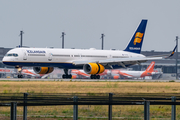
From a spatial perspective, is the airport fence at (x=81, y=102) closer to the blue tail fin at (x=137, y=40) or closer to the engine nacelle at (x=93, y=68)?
the engine nacelle at (x=93, y=68)

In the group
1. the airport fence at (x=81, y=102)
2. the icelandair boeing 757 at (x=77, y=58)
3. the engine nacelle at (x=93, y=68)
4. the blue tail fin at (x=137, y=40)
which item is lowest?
the engine nacelle at (x=93, y=68)

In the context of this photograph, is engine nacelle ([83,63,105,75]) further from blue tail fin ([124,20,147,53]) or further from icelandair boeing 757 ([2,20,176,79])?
blue tail fin ([124,20,147,53])

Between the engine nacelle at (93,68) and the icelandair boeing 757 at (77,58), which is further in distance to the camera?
the engine nacelle at (93,68)

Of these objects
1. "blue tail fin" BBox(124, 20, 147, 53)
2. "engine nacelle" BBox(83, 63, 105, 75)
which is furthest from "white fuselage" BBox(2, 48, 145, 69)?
"blue tail fin" BBox(124, 20, 147, 53)

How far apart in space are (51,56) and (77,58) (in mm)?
5143

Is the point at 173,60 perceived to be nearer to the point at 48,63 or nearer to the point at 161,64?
the point at 161,64

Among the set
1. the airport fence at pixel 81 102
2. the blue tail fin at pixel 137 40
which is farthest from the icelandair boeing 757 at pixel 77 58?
the airport fence at pixel 81 102

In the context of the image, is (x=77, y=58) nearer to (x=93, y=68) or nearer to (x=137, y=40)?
(x=93, y=68)

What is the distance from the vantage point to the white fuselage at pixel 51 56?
50.7 m

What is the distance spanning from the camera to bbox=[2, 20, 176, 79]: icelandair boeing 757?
5091 centimetres

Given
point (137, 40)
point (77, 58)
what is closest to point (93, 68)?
point (77, 58)

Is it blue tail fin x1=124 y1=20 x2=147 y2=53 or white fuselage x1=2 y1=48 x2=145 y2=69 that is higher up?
blue tail fin x1=124 y1=20 x2=147 y2=53

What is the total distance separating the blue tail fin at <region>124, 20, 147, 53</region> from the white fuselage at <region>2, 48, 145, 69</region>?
11.9 feet

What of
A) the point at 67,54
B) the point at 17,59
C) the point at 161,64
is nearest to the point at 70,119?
the point at 17,59
